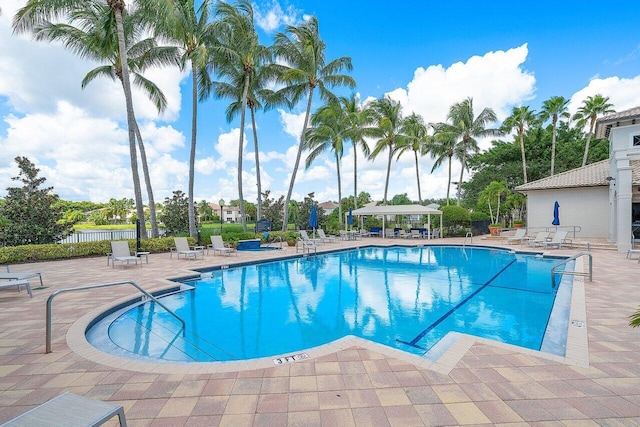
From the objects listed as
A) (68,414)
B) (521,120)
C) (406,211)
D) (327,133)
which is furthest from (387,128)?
(68,414)

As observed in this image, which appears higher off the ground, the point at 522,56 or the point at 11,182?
the point at 522,56

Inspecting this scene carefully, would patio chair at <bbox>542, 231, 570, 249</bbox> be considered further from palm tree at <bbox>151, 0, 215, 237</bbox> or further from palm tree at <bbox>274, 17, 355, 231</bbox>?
palm tree at <bbox>151, 0, 215, 237</bbox>

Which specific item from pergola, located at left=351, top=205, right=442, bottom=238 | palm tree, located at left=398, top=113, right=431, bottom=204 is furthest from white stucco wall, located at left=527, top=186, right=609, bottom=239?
palm tree, located at left=398, top=113, right=431, bottom=204

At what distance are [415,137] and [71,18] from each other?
2326cm

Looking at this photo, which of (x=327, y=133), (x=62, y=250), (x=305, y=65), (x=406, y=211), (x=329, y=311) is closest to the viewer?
(x=329, y=311)

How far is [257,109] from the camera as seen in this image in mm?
22188

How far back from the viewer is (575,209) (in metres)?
18.2

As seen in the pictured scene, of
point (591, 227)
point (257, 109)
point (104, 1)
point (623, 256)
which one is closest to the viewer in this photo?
point (623, 256)

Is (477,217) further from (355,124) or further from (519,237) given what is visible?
(355,124)

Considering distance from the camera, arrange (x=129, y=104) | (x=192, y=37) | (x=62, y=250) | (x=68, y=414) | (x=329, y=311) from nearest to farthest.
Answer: (x=68, y=414) → (x=329, y=311) → (x=62, y=250) → (x=129, y=104) → (x=192, y=37)

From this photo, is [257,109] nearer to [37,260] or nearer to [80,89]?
[80,89]

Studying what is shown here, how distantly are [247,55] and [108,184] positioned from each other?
15.5 m

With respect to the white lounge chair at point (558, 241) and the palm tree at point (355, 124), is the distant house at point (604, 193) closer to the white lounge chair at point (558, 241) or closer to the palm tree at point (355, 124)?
the white lounge chair at point (558, 241)

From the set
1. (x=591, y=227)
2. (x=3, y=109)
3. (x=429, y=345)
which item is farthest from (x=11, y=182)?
(x=591, y=227)
